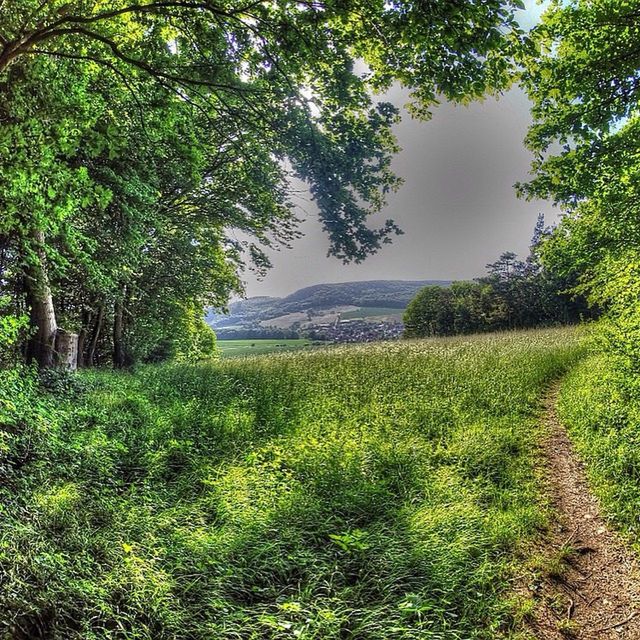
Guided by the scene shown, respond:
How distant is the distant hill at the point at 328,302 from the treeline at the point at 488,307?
22.3 ft

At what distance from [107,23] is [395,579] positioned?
7.69 metres

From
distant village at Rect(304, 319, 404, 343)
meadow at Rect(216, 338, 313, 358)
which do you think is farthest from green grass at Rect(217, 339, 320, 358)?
distant village at Rect(304, 319, 404, 343)

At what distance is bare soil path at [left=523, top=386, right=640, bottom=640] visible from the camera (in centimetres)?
335

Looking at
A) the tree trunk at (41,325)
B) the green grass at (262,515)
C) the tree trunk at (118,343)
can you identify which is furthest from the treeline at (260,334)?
the green grass at (262,515)

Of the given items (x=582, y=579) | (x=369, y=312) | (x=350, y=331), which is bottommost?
(x=582, y=579)

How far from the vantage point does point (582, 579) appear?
3906mm

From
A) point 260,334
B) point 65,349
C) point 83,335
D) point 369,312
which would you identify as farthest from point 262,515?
point 369,312

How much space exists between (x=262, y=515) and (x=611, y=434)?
5.83m

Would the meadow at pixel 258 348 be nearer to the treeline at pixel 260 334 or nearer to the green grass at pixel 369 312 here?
the treeline at pixel 260 334

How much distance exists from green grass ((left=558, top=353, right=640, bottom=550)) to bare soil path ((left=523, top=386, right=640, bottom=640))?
0.81ft

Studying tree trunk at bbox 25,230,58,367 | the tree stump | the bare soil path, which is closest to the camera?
the bare soil path

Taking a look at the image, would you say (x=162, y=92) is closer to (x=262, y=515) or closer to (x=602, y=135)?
(x=262, y=515)

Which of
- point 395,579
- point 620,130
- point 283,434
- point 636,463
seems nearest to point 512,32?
point 395,579

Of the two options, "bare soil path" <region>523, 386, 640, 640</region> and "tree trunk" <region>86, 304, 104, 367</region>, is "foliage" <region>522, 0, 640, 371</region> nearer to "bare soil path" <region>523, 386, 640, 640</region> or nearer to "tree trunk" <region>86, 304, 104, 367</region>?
"bare soil path" <region>523, 386, 640, 640</region>
